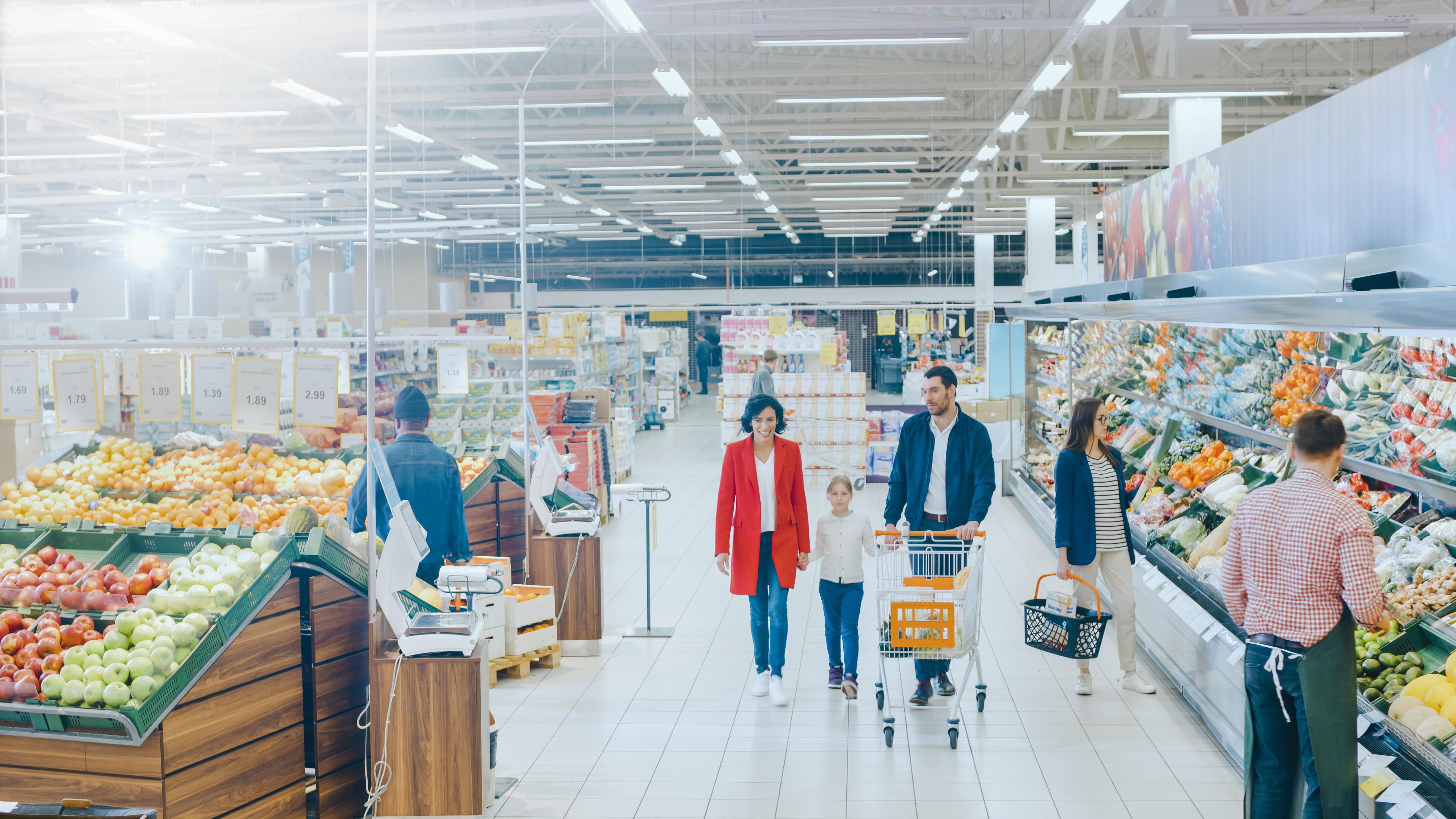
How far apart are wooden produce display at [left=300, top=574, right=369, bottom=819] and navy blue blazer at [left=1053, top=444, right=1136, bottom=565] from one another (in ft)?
10.9

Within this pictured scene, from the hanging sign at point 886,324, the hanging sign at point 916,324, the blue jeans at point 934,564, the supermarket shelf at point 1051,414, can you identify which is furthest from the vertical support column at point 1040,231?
the blue jeans at point 934,564

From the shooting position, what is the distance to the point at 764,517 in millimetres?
5395

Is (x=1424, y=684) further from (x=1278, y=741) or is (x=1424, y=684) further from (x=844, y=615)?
(x=844, y=615)

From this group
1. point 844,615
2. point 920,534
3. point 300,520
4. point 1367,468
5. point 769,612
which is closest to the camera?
point 300,520

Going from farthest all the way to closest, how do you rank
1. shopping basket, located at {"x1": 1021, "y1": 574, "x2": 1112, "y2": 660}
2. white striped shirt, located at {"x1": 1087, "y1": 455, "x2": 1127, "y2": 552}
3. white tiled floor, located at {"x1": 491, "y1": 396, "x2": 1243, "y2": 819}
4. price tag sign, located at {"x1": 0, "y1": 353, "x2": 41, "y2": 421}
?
price tag sign, located at {"x1": 0, "y1": 353, "x2": 41, "y2": 421}, white striped shirt, located at {"x1": 1087, "y1": 455, "x2": 1127, "y2": 552}, shopping basket, located at {"x1": 1021, "y1": 574, "x2": 1112, "y2": 660}, white tiled floor, located at {"x1": 491, "y1": 396, "x2": 1243, "y2": 819}

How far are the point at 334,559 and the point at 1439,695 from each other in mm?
3999

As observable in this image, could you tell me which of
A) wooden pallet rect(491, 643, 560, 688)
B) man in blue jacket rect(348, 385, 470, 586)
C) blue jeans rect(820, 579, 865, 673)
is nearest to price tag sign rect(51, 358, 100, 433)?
man in blue jacket rect(348, 385, 470, 586)

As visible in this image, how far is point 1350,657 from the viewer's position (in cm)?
333

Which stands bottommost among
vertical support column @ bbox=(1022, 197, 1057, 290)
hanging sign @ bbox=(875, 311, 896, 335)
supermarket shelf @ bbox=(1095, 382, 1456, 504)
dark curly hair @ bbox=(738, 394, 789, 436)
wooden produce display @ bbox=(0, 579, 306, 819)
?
wooden produce display @ bbox=(0, 579, 306, 819)

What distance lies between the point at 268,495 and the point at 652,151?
1333 cm

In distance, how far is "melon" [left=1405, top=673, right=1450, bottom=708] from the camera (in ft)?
11.9

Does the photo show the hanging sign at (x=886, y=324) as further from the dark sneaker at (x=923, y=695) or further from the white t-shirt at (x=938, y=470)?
the dark sneaker at (x=923, y=695)

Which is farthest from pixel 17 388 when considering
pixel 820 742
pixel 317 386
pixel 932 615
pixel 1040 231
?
pixel 1040 231

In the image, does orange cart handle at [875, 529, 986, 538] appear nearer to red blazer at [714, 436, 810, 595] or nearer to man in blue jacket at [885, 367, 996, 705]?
man in blue jacket at [885, 367, 996, 705]
